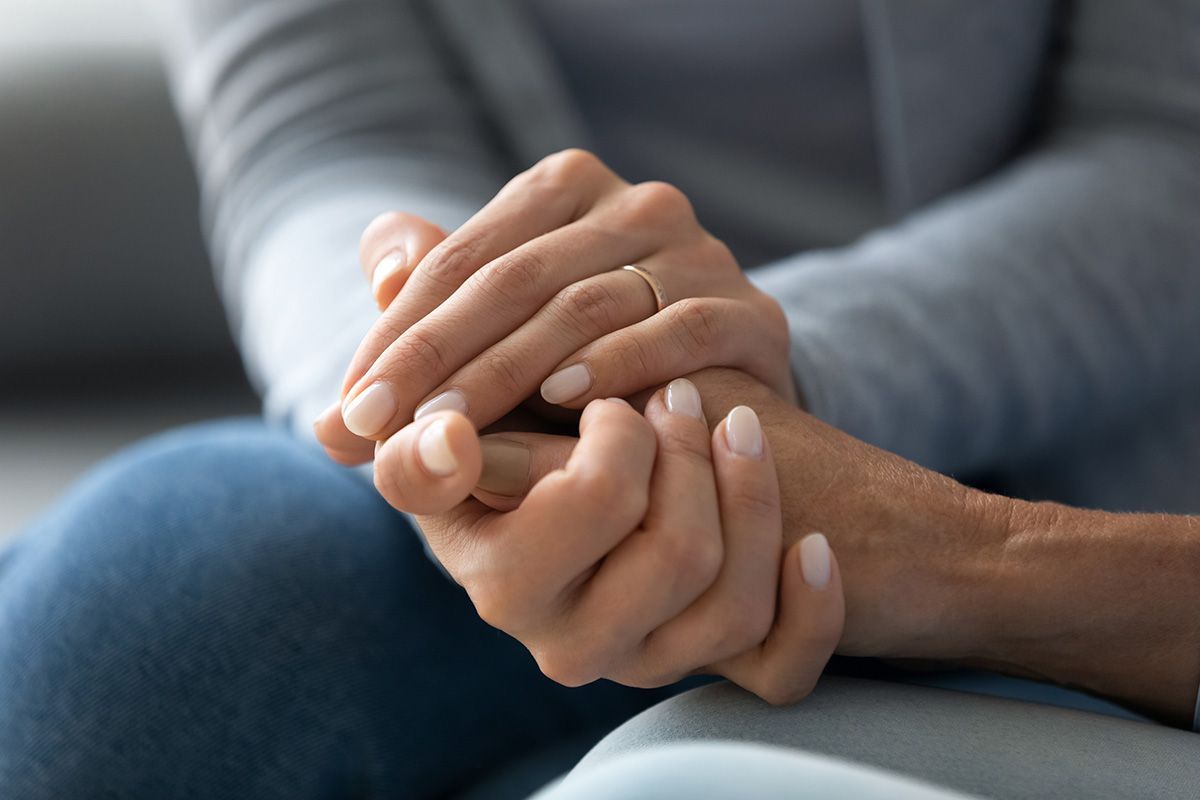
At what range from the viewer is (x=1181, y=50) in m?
0.74

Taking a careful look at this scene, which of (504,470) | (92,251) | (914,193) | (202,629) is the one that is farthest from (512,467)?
(92,251)

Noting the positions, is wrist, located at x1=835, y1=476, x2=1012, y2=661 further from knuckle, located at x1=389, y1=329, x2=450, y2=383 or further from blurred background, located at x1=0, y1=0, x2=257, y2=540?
blurred background, located at x1=0, y1=0, x2=257, y2=540

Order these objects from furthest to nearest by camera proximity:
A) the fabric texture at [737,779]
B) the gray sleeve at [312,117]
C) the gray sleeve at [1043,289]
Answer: the gray sleeve at [312,117], the gray sleeve at [1043,289], the fabric texture at [737,779]

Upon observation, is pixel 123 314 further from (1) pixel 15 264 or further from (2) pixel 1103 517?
(2) pixel 1103 517

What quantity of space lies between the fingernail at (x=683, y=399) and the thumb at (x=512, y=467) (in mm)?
46

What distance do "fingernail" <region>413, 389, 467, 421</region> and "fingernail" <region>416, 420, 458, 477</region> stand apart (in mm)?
40

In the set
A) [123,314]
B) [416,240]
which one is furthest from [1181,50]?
[123,314]

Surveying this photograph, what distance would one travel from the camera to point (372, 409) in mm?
433

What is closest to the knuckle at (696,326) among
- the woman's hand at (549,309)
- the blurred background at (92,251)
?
the woman's hand at (549,309)

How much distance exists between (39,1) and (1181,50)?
1134 millimetres

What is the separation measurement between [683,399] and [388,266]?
0.54 feet

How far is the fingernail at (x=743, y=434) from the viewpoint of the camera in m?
0.42

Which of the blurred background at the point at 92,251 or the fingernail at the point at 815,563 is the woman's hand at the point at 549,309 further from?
the blurred background at the point at 92,251

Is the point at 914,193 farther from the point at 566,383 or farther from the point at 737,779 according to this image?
the point at 737,779
